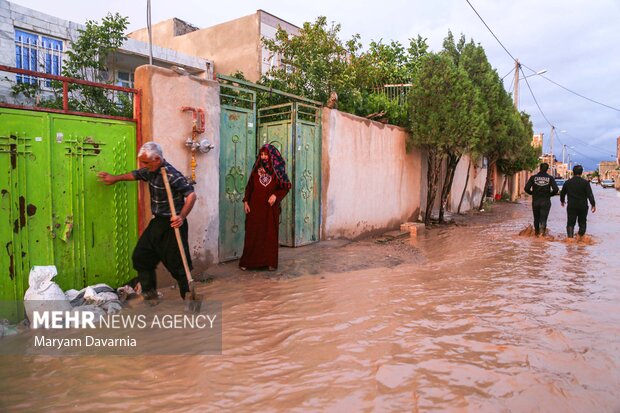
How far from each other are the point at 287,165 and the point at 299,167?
0.79ft

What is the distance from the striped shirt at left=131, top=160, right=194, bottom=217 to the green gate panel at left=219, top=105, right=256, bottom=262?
194 cm

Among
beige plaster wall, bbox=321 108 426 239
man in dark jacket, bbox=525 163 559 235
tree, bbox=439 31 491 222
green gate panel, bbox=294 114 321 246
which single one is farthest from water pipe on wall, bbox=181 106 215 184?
man in dark jacket, bbox=525 163 559 235

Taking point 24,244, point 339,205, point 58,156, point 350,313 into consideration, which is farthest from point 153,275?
point 339,205

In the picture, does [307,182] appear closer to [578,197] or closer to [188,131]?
[188,131]

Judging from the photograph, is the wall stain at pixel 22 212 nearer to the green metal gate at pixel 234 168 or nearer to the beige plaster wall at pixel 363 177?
the green metal gate at pixel 234 168

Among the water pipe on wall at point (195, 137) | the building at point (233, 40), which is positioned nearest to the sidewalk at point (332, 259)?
the water pipe on wall at point (195, 137)

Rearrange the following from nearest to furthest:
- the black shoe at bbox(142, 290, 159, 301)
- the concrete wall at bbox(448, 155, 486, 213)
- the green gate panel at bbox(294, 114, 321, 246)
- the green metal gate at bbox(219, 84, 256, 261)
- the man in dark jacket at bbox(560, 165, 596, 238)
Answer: the black shoe at bbox(142, 290, 159, 301)
the green metal gate at bbox(219, 84, 256, 261)
the green gate panel at bbox(294, 114, 321, 246)
the man in dark jacket at bbox(560, 165, 596, 238)
the concrete wall at bbox(448, 155, 486, 213)

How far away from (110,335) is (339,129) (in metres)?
6.00

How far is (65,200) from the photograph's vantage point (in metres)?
4.30

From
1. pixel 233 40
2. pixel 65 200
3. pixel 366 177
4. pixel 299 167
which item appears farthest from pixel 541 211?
pixel 233 40

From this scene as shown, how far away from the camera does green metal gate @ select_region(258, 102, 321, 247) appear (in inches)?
299

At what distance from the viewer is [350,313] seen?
14.5ft

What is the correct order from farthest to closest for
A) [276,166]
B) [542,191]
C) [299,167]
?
[542,191]
[299,167]
[276,166]

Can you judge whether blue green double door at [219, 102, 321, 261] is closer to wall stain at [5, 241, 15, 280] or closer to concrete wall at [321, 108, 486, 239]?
concrete wall at [321, 108, 486, 239]
